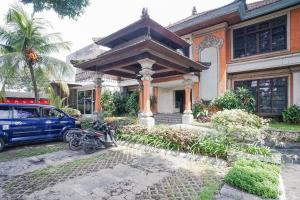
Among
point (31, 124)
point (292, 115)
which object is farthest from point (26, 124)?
point (292, 115)

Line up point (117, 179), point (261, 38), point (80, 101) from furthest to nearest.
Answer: point (80, 101), point (261, 38), point (117, 179)

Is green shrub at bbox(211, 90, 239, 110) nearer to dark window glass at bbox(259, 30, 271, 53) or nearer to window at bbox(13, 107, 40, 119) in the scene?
dark window glass at bbox(259, 30, 271, 53)

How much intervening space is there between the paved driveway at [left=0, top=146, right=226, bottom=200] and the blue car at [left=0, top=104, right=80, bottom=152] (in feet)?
10.1

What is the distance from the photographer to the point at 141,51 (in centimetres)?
833

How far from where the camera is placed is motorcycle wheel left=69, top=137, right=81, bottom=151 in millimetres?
7421

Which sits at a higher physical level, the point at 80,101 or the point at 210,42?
the point at 210,42

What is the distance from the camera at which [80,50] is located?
29.3 meters

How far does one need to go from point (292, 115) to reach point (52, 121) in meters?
12.1

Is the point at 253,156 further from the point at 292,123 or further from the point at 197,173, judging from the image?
the point at 292,123

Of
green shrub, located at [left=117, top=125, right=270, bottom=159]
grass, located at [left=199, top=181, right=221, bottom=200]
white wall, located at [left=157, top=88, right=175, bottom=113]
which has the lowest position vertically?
grass, located at [left=199, top=181, right=221, bottom=200]

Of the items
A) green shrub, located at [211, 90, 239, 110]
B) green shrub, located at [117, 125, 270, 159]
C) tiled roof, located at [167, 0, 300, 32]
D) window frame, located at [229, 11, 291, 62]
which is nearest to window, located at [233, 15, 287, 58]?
window frame, located at [229, 11, 291, 62]

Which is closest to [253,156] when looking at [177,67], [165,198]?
[165,198]

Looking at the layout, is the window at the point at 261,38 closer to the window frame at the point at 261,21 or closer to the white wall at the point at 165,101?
the window frame at the point at 261,21

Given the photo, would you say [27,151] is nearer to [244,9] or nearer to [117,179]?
[117,179]
